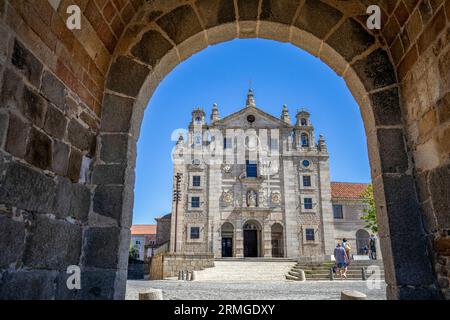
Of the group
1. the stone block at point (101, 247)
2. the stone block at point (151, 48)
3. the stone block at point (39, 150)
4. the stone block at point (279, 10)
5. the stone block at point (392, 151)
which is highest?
the stone block at point (279, 10)

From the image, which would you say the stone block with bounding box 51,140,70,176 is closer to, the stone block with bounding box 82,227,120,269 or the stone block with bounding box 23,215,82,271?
the stone block with bounding box 23,215,82,271

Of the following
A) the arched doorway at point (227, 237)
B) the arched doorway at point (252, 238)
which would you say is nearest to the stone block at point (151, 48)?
the arched doorway at point (227, 237)

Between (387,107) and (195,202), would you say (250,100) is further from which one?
(387,107)

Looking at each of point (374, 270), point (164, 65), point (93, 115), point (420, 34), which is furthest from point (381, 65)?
point (374, 270)

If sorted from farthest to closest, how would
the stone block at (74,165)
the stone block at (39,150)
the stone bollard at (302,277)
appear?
the stone bollard at (302,277), the stone block at (74,165), the stone block at (39,150)

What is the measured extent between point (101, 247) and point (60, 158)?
858 mm

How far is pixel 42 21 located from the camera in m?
2.39

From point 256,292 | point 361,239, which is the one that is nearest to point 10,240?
point 256,292

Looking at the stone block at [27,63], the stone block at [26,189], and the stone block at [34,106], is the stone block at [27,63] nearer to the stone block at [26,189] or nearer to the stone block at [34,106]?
the stone block at [34,106]

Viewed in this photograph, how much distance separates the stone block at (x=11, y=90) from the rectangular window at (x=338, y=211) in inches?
1103

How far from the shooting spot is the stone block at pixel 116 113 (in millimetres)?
3266

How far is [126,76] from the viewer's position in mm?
3389

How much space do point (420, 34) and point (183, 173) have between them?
24.5 metres
